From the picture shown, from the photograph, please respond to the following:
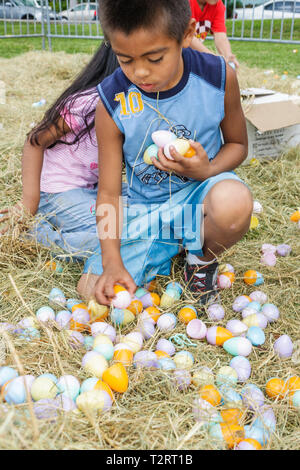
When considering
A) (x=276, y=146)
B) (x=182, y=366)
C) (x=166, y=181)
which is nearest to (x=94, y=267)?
(x=166, y=181)

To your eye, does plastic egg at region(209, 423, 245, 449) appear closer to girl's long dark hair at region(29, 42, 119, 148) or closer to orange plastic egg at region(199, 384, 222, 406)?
orange plastic egg at region(199, 384, 222, 406)

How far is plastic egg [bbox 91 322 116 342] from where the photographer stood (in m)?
1.67

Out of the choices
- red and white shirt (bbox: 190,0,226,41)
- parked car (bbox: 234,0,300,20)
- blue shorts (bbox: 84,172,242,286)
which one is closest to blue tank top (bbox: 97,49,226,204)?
blue shorts (bbox: 84,172,242,286)

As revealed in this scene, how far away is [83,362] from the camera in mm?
1521

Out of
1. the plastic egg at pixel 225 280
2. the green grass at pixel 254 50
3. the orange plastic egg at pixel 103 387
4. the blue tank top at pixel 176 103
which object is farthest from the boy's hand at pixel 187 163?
the green grass at pixel 254 50

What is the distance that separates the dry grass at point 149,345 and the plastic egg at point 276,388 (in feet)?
0.09

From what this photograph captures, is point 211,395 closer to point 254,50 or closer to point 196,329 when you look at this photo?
point 196,329

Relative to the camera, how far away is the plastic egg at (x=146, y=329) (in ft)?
5.66

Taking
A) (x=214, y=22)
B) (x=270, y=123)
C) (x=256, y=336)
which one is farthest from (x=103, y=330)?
(x=214, y=22)

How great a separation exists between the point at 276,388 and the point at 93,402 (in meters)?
0.57

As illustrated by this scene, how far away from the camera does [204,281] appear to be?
1955 mm

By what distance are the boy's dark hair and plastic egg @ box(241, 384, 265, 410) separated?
1160 mm

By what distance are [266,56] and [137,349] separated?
25.7 ft
